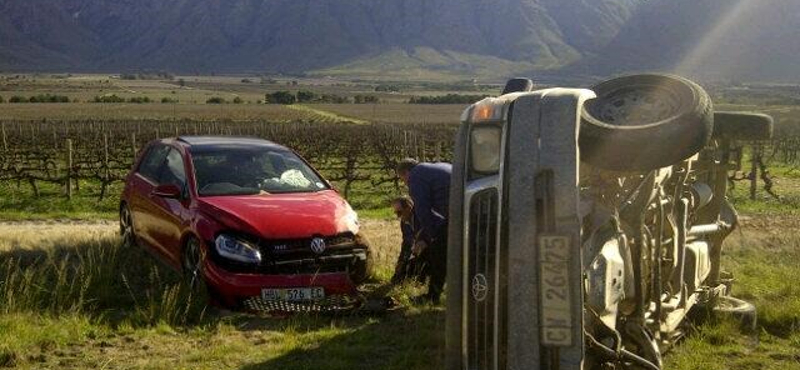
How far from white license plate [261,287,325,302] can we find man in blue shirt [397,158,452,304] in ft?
3.26

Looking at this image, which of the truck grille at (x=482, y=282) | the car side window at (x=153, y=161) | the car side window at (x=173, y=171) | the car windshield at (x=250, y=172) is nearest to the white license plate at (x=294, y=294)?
the car windshield at (x=250, y=172)

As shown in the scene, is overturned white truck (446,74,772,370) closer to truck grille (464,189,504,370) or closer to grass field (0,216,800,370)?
truck grille (464,189,504,370)

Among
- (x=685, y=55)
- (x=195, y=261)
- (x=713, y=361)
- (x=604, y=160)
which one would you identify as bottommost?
(x=713, y=361)

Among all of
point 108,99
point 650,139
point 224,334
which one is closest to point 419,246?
point 224,334

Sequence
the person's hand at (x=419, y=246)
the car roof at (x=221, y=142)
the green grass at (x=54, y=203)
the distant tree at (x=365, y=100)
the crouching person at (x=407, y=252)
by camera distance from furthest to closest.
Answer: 1. the distant tree at (x=365, y=100)
2. the green grass at (x=54, y=203)
3. the car roof at (x=221, y=142)
4. the crouching person at (x=407, y=252)
5. the person's hand at (x=419, y=246)

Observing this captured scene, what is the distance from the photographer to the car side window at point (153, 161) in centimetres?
920

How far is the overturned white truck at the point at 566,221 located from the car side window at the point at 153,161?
16.7 feet

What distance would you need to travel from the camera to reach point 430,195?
24.5ft

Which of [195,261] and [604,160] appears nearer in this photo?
[604,160]

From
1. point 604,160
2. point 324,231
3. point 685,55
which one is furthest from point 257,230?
point 685,55

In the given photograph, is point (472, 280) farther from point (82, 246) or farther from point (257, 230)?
point (82, 246)

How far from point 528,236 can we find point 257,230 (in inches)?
139

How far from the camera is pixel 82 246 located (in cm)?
941

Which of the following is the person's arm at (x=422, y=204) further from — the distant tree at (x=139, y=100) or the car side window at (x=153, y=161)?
the distant tree at (x=139, y=100)
